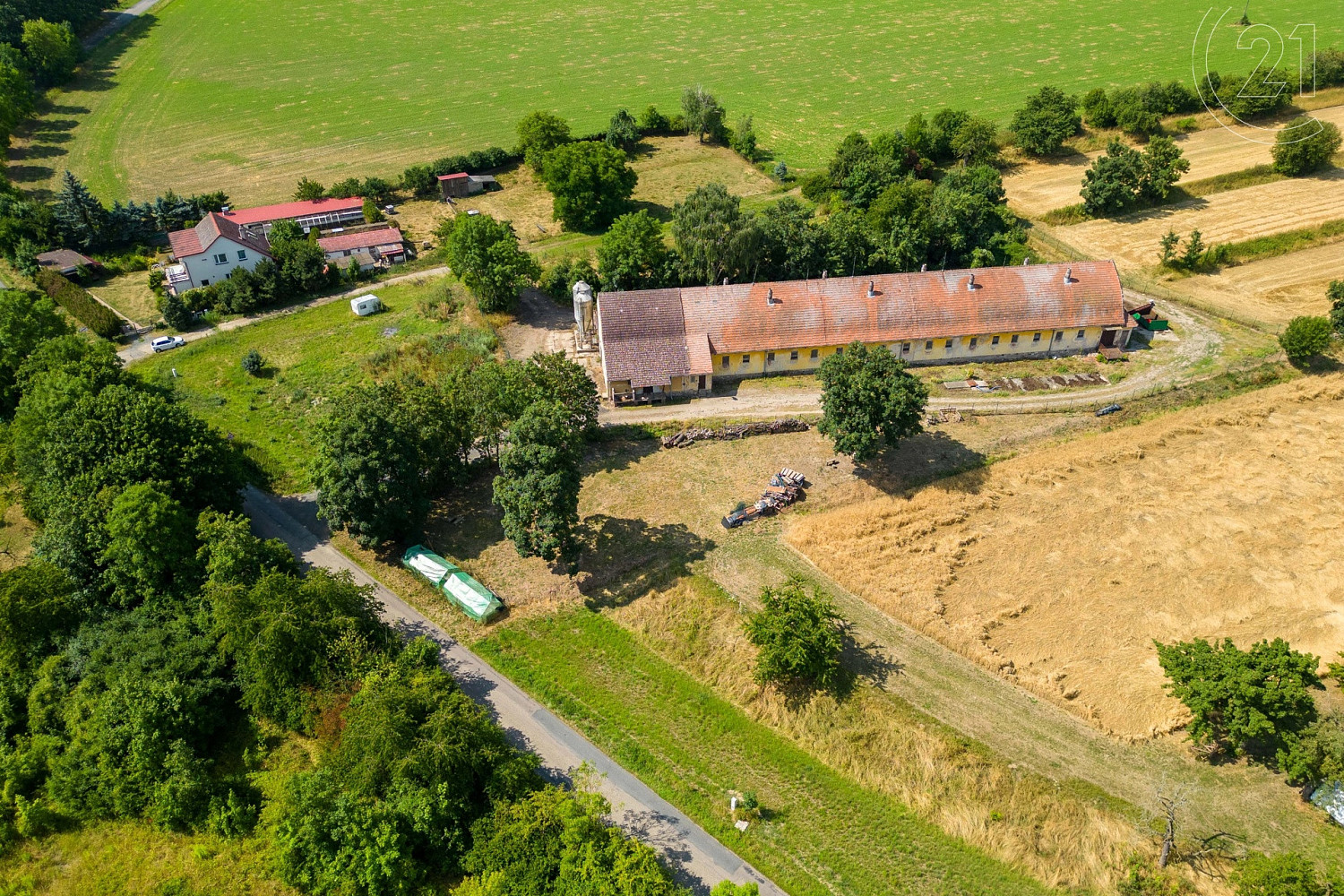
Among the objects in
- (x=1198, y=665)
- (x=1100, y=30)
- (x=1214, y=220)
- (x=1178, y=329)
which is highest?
(x=1100, y=30)

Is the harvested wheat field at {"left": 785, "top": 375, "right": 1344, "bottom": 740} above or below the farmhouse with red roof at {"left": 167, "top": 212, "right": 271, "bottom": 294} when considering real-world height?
below

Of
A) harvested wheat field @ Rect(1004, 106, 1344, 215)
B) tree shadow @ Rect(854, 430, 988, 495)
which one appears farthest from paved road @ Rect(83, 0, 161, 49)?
tree shadow @ Rect(854, 430, 988, 495)

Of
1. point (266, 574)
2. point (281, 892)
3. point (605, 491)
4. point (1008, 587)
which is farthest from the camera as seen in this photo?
point (605, 491)

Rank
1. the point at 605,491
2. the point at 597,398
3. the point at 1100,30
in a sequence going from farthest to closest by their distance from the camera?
the point at 1100,30
the point at 597,398
the point at 605,491

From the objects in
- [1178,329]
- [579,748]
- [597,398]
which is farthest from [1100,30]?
[579,748]

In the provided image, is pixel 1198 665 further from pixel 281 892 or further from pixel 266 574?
pixel 266 574

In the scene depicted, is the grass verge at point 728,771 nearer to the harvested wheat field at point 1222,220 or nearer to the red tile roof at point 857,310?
the red tile roof at point 857,310

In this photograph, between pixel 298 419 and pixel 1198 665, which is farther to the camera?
pixel 298 419

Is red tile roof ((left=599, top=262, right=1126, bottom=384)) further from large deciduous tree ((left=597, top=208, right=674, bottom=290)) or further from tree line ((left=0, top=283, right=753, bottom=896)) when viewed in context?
tree line ((left=0, top=283, right=753, bottom=896))
